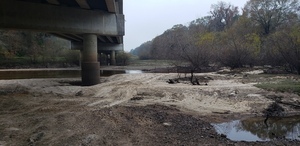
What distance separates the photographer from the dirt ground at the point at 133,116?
229 inches

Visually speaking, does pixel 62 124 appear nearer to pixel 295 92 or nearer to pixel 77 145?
pixel 77 145

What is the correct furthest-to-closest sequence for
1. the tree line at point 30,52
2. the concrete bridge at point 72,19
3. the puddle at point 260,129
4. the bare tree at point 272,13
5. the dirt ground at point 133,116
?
the bare tree at point 272,13 < the tree line at point 30,52 < the concrete bridge at point 72,19 < the puddle at point 260,129 < the dirt ground at point 133,116

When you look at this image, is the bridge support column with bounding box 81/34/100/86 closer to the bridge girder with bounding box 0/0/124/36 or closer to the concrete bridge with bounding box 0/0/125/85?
the concrete bridge with bounding box 0/0/125/85

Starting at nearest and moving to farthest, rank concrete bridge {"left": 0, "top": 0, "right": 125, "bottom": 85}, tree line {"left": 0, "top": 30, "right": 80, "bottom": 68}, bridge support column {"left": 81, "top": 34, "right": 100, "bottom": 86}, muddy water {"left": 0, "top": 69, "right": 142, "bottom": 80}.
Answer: concrete bridge {"left": 0, "top": 0, "right": 125, "bottom": 85}, bridge support column {"left": 81, "top": 34, "right": 100, "bottom": 86}, muddy water {"left": 0, "top": 69, "right": 142, "bottom": 80}, tree line {"left": 0, "top": 30, "right": 80, "bottom": 68}

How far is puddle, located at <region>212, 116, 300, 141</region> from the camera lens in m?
6.33

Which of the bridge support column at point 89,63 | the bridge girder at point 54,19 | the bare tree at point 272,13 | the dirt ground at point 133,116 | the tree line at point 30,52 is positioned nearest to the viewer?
the dirt ground at point 133,116

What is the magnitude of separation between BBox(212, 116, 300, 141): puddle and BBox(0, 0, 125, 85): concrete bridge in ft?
33.6

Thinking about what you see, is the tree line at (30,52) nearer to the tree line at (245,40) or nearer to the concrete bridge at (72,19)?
the tree line at (245,40)

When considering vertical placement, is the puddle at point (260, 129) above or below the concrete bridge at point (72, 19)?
below

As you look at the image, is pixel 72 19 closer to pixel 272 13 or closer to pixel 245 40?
pixel 245 40

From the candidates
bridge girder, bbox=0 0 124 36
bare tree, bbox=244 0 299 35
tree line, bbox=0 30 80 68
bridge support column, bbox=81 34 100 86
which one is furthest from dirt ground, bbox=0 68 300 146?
bare tree, bbox=244 0 299 35

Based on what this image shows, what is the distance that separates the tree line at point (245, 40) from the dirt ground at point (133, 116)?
41.1 feet

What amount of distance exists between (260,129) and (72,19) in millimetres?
13225

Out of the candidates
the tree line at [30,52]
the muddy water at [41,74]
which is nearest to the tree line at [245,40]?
the muddy water at [41,74]
